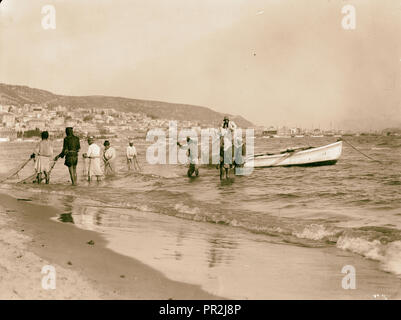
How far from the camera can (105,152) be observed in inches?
845

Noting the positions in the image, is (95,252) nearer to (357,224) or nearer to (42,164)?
(357,224)

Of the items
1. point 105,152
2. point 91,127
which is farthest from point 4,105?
point 105,152

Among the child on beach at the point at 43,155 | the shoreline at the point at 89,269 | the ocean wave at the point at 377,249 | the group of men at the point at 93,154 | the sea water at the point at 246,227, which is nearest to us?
the shoreline at the point at 89,269

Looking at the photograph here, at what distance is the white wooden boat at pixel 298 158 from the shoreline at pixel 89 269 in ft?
64.7

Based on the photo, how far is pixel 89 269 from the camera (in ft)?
17.4

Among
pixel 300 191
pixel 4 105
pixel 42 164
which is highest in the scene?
pixel 4 105

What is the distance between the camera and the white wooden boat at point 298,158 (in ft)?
87.6

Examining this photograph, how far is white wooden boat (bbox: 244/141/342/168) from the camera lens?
26703mm

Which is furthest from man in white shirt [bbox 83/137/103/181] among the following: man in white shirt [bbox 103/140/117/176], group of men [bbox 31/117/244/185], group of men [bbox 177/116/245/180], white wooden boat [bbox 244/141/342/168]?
white wooden boat [bbox 244/141/342/168]

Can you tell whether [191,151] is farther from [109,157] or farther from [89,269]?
[89,269]

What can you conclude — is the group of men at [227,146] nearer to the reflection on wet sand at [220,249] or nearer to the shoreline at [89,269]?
the reflection on wet sand at [220,249]

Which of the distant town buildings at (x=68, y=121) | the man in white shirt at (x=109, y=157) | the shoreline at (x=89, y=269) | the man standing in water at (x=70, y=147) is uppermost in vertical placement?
the distant town buildings at (x=68, y=121)

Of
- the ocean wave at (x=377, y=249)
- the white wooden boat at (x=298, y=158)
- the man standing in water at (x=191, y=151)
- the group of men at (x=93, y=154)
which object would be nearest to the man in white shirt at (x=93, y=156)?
the group of men at (x=93, y=154)
